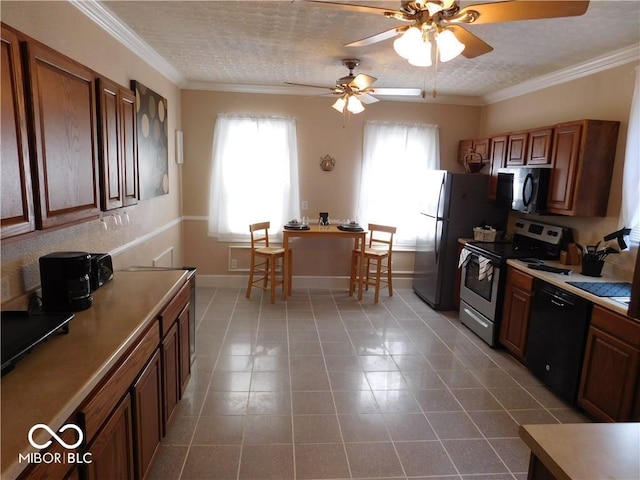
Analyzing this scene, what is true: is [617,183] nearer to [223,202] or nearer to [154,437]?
[154,437]

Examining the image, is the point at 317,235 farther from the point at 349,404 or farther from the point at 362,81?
the point at 349,404

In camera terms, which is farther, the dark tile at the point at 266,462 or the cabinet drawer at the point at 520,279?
the cabinet drawer at the point at 520,279

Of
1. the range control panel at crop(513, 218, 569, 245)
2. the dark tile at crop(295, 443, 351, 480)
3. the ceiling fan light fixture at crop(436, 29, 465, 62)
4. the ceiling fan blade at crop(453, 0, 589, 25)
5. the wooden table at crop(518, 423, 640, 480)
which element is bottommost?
the dark tile at crop(295, 443, 351, 480)

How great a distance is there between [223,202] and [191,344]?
2.53 m

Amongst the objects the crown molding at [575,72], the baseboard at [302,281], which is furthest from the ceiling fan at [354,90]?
the baseboard at [302,281]

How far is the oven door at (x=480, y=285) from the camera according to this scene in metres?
3.62

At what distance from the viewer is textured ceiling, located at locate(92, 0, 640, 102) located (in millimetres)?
2527

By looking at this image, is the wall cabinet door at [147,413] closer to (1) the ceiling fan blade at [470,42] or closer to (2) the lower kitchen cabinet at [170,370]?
(2) the lower kitchen cabinet at [170,370]

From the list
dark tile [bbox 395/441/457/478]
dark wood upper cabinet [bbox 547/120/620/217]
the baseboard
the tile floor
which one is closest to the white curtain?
dark wood upper cabinet [bbox 547/120/620/217]

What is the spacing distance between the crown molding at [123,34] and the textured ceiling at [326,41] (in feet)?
0.15

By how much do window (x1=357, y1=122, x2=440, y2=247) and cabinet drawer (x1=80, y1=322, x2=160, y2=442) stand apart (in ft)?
12.4

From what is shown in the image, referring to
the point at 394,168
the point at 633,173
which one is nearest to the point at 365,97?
the point at 394,168

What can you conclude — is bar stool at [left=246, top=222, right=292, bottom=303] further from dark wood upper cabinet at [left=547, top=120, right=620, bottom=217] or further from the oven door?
dark wood upper cabinet at [left=547, top=120, right=620, bottom=217]

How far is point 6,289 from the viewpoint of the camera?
71.3 inches
